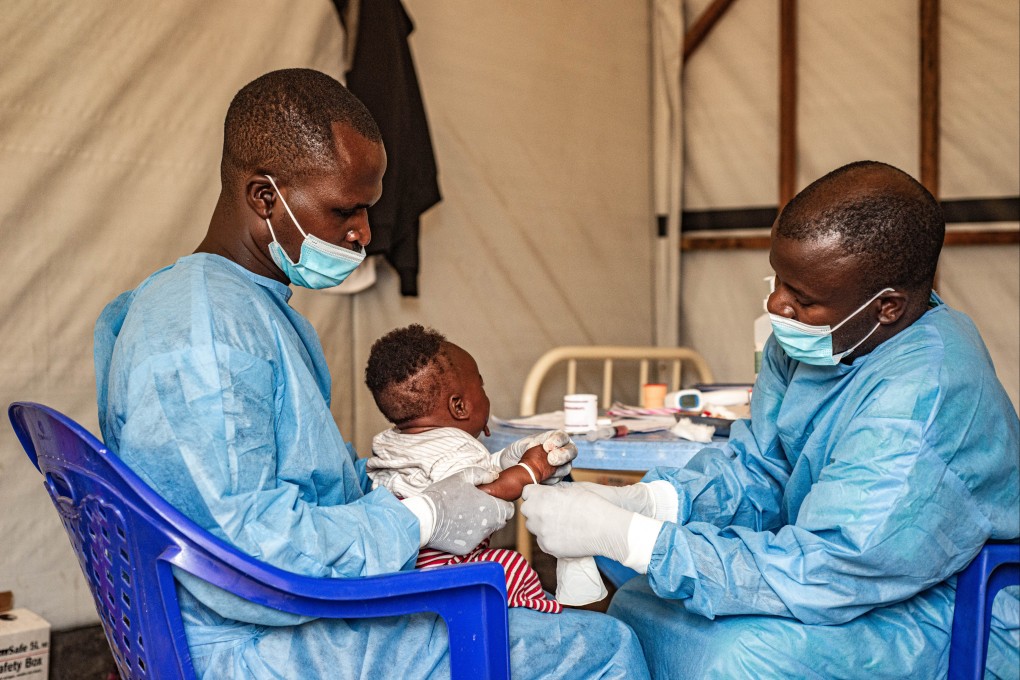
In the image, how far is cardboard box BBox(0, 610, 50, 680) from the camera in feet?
7.61

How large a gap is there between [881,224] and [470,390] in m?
0.86

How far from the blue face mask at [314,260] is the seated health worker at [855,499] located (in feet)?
1.63

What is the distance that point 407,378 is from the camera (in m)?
1.92

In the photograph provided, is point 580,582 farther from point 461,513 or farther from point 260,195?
point 260,195

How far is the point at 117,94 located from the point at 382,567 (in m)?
2.13

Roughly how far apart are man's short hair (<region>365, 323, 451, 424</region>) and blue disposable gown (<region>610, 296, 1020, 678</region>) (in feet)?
2.06

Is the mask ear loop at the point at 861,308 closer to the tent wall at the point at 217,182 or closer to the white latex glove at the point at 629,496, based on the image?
the white latex glove at the point at 629,496

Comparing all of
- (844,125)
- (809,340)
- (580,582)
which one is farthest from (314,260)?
(844,125)

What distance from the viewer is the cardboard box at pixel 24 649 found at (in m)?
2.32

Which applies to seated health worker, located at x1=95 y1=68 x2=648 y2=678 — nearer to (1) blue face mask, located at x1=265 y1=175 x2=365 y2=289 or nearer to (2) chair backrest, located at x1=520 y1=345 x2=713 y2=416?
(1) blue face mask, located at x1=265 y1=175 x2=365 y2=289

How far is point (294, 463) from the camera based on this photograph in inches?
52.2

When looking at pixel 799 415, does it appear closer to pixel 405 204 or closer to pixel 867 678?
pixel 867 678

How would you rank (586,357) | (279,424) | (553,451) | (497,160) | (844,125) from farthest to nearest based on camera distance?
(844,125) → (497,160) → (586,357) → (553,451) → (279,424)

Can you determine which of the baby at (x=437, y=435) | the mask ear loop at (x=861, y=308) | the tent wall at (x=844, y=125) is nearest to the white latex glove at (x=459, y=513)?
the baby at (x=437, y=435)
